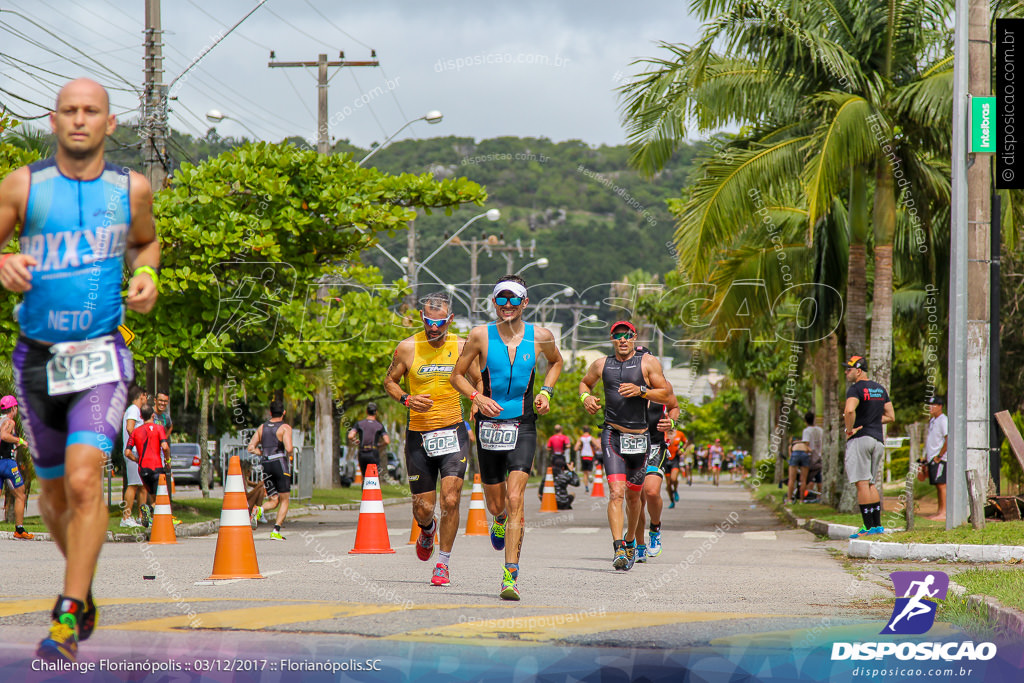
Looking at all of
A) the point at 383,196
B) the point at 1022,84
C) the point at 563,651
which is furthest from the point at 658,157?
the point at 563,651

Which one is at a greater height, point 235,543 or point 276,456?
point 276,456

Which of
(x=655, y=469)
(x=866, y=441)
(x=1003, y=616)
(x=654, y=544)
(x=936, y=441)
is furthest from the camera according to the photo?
(x=936, y=441)

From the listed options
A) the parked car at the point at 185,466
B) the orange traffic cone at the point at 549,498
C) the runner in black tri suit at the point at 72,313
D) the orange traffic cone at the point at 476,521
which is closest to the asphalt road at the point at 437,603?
the runner in black tri suit at the point at 72,313

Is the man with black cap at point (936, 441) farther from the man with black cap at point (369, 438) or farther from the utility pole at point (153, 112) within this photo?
the utility pole at point (153, 112)

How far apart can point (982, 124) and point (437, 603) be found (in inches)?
387

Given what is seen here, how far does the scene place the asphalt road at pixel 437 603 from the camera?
18.8 feet

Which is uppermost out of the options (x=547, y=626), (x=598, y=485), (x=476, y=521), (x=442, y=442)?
(x=442, y=442)

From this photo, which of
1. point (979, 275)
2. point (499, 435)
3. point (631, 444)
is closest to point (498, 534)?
point (499, 435)

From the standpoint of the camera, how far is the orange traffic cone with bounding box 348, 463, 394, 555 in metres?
13.2

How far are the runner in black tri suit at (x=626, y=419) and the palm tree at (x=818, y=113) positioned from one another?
23.0ft

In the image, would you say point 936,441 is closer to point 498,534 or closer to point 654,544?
point 654,544

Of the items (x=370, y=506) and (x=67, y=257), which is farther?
(x=370, y=506)

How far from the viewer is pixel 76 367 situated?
4801 mm

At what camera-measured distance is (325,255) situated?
66.9 ft
